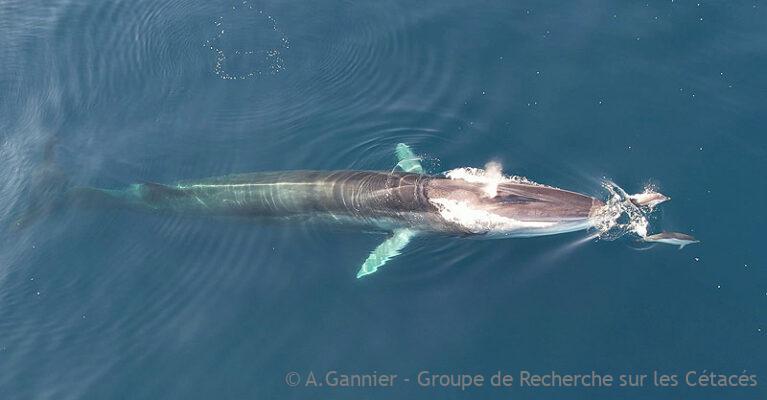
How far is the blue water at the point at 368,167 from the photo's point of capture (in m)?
17.1

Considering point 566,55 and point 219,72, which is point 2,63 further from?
point 566,55

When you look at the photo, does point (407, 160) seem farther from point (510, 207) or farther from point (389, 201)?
point (510, 207)

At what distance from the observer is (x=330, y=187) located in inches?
786

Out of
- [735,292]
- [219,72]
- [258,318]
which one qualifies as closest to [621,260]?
[735,292]

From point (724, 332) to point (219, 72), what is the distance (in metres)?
18.4

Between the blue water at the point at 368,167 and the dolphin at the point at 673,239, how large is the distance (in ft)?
1.66

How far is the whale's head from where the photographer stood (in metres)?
17.0

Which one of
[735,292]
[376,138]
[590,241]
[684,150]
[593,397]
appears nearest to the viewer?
[593,397]

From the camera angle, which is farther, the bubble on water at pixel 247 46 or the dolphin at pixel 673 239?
the bubble on water at pixel 247 46

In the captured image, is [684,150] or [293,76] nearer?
[684,150]

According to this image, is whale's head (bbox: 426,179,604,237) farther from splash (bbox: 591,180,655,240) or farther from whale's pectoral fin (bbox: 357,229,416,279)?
whale's pectoral fin (bbox: 357,229,416,279)

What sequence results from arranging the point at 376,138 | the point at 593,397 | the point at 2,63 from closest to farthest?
the point at 593,397 → the point at 376,138 → the point at 2,63

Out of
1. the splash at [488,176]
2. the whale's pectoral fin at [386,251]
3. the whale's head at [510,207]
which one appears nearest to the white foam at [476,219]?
the whale's head at [510,207]

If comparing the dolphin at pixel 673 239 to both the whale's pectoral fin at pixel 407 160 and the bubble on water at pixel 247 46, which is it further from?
the bubble on water at pixel 247 46
